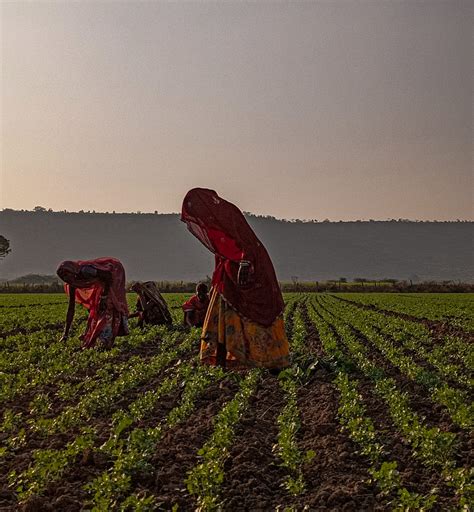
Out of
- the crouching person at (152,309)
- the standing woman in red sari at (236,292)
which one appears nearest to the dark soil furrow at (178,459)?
the standing woman in red sari at (236,292)

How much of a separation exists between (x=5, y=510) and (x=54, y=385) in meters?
4.53

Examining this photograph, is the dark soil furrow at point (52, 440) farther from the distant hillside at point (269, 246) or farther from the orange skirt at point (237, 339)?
the distant hillside at point (269, 246)

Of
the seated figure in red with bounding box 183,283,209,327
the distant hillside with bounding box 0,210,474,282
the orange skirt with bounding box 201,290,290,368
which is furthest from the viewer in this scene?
the distant hillside with bounding box 0,210,474,282

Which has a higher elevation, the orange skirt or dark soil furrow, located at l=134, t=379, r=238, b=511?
the orange skirt

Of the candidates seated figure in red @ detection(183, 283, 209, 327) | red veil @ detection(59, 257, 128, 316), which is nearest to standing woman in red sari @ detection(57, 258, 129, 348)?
red veil @ detection(59, 257, 128, 316)

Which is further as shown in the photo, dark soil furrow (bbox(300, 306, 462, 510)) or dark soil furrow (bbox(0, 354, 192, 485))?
dark soil furrow (bbox(0, 354, 192, 485))

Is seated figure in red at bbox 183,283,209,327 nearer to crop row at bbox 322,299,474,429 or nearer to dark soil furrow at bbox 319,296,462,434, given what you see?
crop row at bbox 322,299,474,429

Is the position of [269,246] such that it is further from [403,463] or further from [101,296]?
Result: [403,463]

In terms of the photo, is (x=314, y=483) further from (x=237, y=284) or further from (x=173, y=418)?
(x=237, y=284)

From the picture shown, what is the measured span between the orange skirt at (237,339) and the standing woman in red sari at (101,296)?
11.9ft

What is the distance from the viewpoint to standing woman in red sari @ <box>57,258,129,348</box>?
11.2 m

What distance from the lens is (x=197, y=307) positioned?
14.7 meters

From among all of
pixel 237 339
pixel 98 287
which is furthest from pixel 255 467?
pixel 98 287

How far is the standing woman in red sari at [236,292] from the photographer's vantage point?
316 inches
